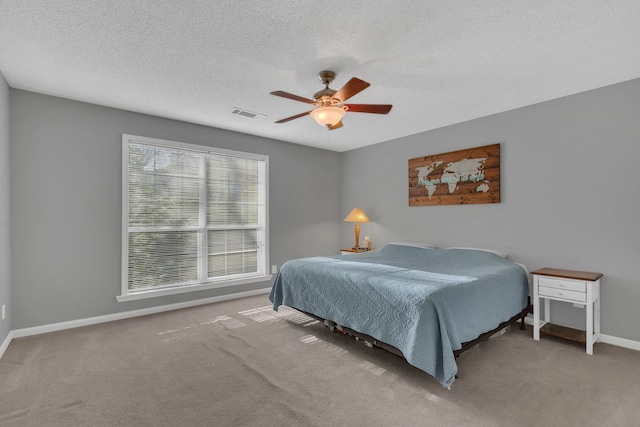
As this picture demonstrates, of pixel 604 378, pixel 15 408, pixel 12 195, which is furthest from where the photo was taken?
pixel 12 195

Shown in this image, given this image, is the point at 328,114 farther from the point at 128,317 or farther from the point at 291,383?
the point at 128,317

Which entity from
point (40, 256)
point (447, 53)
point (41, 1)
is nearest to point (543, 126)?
point (447, 53)

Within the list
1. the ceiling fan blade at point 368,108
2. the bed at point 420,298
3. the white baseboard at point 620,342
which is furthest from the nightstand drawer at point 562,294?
the ceiling fan blade at point 368,108

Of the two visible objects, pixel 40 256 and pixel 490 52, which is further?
pixel 40 256

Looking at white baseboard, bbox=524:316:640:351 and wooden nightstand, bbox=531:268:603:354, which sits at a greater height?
wooden nightstand, bbox=531:268:603:354

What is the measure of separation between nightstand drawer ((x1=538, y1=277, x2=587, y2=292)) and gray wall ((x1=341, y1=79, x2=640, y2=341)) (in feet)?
1.62

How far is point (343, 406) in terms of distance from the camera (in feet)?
6.56

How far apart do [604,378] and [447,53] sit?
2.71 m

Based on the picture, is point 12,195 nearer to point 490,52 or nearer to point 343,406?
point 343,406

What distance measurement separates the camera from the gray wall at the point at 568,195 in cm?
293

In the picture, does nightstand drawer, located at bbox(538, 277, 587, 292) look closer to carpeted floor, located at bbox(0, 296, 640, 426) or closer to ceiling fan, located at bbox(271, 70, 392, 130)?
carpeted floor, located at bbox(0, 296, 640, 426)

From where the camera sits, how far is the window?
380cm

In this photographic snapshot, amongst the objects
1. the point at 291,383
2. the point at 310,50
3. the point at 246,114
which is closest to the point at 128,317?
the point at 291,383

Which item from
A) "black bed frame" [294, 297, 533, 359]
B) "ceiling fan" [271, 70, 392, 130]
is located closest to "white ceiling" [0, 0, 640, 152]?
"ceiling fan" [271, 70, 392, 130]
